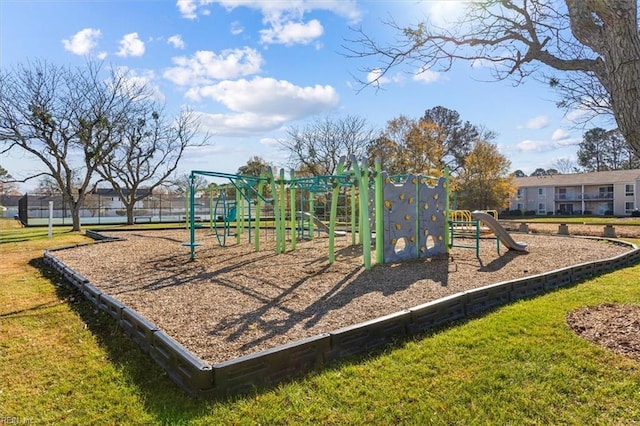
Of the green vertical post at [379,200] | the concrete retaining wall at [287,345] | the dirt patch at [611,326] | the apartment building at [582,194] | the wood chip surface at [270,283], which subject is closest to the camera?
the concrete retaining wall at [287,345]

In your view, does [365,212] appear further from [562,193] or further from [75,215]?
[562,193]

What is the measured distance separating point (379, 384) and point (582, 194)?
5331 centimetres

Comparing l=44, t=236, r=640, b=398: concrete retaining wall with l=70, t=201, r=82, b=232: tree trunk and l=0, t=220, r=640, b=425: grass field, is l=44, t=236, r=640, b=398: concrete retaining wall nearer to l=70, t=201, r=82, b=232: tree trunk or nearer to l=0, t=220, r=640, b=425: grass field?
l=0, t=220, r=640, b=425: grass field

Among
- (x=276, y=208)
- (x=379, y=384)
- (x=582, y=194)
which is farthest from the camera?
(x=582, y=194)

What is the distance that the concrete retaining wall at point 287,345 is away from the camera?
2.93 metres

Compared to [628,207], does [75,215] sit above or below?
above

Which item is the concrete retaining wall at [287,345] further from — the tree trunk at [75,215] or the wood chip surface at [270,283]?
the tree trunk at [75,215]

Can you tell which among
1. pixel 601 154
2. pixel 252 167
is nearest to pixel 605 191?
Result: pixel 601 154

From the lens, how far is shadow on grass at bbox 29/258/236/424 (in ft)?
8.86

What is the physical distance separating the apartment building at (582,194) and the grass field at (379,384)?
43.4 meters

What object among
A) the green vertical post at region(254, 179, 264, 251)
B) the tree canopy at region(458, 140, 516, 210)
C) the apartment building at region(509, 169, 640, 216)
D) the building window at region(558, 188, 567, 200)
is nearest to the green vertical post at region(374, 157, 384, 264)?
the green vertical post at region(254, 179, 264, 251)

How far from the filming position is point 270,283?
21.1 feet

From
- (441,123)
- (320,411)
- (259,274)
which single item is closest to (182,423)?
(320,411)

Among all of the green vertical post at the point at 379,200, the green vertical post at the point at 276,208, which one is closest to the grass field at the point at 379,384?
the green vertical post at the point at 379,200
